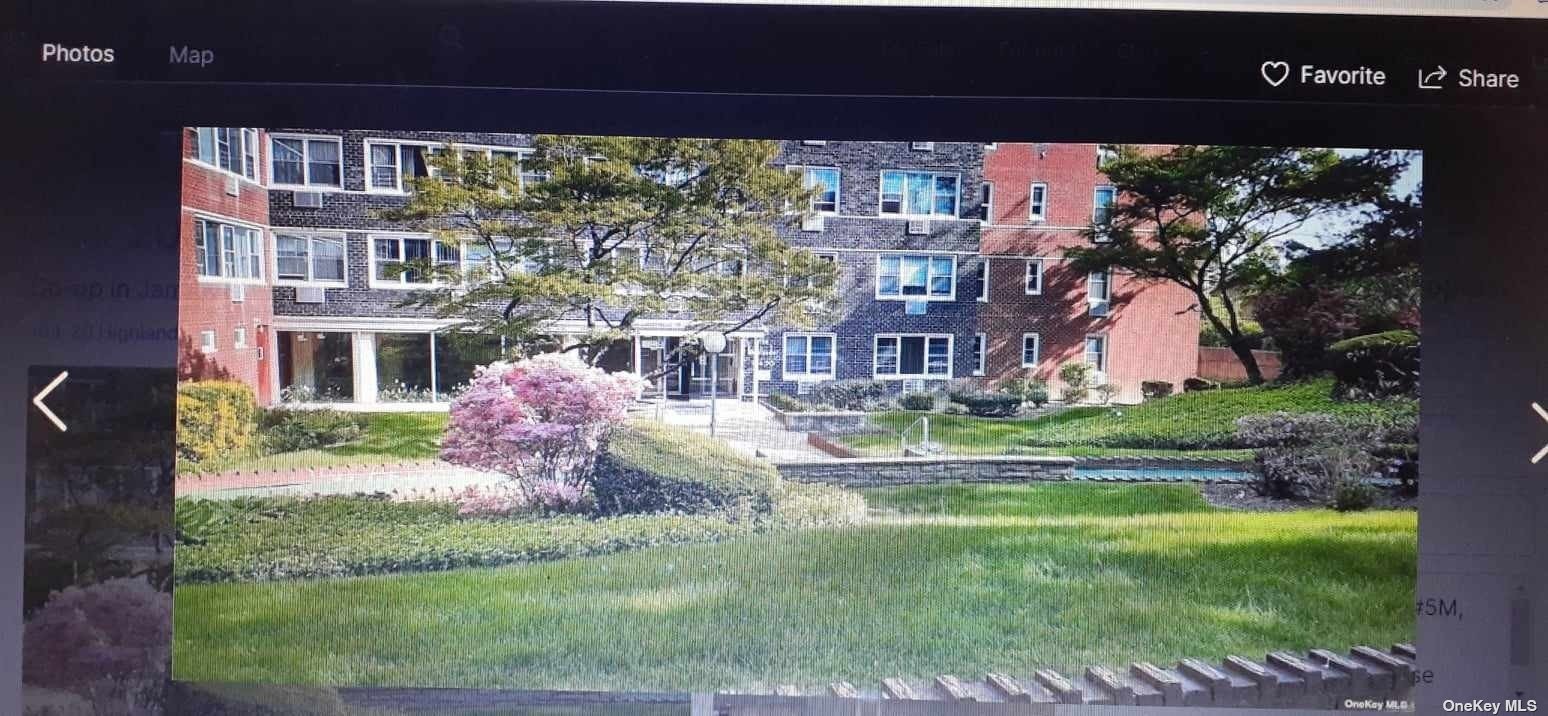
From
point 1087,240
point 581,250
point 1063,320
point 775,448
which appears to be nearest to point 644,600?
point 775,448

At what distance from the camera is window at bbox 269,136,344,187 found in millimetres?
1171

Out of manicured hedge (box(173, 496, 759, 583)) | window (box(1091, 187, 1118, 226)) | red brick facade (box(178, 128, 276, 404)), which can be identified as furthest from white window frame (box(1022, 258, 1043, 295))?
red brick facade (box(178, 128, 276, 404))

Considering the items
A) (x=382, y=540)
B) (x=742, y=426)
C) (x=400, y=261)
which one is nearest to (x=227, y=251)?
(x=400, y=261)

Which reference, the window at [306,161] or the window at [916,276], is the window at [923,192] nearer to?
the window at [916,276]

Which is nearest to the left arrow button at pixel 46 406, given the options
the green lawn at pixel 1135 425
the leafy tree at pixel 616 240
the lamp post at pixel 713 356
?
the leafy tree at pixel 616 240

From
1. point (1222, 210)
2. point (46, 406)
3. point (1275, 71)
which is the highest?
point (1275, 71)

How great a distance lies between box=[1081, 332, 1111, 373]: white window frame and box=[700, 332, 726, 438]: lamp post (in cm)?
64

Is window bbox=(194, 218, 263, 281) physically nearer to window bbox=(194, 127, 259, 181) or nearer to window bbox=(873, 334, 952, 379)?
window bbox=(194, 127, 259, 181)

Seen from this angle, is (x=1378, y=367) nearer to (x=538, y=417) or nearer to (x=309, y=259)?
(x=538, y=417)

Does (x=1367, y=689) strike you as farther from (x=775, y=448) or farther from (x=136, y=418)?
(x=136, y=418)

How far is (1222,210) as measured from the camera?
121 centimetres

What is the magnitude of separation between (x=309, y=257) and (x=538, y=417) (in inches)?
18.5

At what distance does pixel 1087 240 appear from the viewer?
1.21 metres

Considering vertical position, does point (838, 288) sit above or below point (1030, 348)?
above
